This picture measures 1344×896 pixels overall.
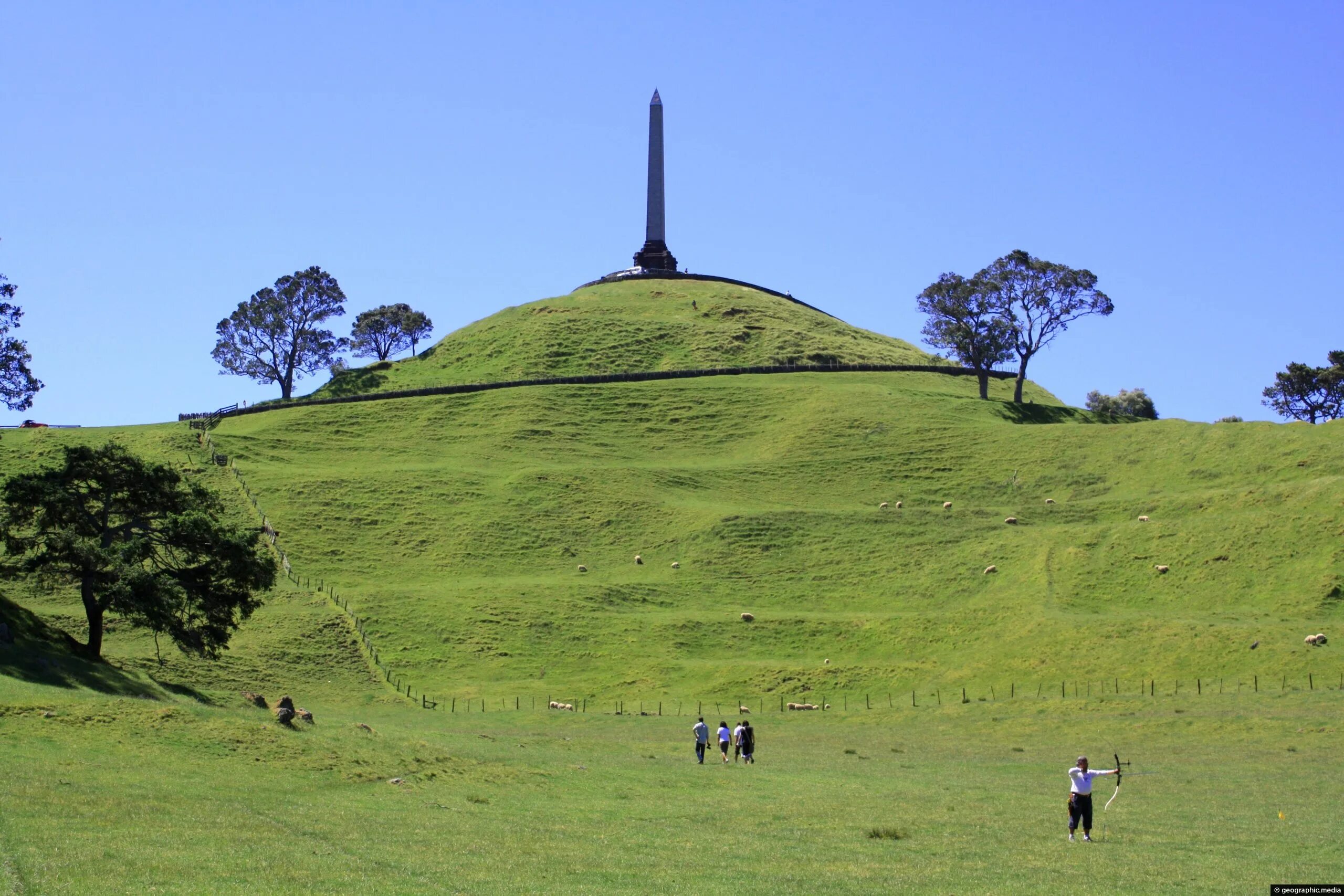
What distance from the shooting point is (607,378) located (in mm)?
138750

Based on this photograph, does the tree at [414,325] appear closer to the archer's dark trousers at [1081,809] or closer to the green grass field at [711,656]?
the green grass field at [711,656]

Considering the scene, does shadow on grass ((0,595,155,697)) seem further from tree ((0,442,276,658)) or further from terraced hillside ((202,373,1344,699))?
terraced hillside ((202,373,1344,699))

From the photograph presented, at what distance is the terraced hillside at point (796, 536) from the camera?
70.0 meters

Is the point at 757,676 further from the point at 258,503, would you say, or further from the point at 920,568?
the point at 258,503

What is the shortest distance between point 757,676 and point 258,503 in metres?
45.1

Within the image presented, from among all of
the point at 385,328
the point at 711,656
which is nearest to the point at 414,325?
the point at 385,328

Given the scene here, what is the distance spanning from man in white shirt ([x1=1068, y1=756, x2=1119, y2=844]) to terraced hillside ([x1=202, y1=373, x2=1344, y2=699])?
126ft

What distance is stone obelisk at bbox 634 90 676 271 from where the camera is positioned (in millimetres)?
171500

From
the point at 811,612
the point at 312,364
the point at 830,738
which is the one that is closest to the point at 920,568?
the point at 811,612

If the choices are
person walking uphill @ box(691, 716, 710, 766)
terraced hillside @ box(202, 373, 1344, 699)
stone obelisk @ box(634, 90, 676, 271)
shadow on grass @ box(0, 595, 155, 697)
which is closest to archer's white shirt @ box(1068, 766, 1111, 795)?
person walking uphill @ box(691, 716, 710, 766)

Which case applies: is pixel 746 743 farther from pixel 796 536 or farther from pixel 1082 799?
pixel 796 536

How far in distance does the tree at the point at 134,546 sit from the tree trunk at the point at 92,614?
0.14 feet

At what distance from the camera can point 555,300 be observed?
181 metres

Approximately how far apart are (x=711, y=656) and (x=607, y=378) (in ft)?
224
